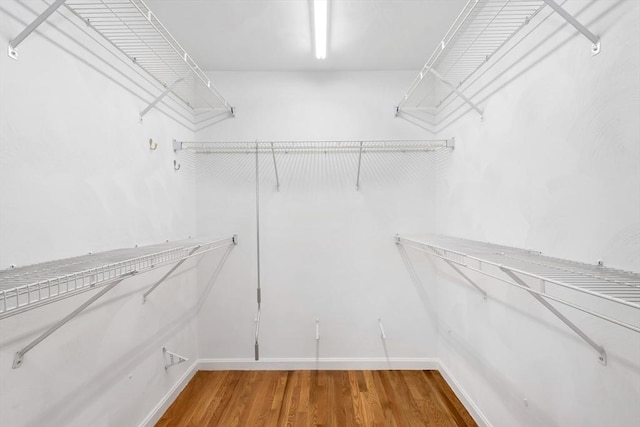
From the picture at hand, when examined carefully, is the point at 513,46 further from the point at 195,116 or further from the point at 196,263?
the point at 196,263

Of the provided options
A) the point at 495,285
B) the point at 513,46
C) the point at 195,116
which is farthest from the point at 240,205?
the point at 513,46

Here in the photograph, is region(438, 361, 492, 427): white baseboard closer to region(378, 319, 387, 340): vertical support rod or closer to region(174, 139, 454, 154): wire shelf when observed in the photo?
region(378, 319, 387, 340): vertical support rod

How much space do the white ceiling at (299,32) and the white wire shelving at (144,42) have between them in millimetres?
177

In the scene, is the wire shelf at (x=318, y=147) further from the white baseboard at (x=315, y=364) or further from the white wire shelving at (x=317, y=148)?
the white baseboard at (x=315, y=364)

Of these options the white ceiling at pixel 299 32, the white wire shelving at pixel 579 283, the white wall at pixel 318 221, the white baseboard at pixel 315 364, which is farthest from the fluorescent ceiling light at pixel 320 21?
the white baseboard at pixel 315 364

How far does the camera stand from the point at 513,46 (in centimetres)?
146

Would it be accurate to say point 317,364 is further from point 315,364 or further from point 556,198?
point 556,198

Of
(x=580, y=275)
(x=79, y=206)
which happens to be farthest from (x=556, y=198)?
(x=79, y=206)

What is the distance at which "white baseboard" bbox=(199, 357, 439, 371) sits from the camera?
246 centimetres

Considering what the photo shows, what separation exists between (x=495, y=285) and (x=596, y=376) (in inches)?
24.5

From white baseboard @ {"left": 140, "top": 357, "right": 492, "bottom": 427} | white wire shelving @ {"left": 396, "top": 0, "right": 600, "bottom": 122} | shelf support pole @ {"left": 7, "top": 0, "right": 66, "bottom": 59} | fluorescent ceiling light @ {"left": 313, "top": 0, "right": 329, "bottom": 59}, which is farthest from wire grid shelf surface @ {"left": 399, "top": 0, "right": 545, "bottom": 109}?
white baseboard @ {"left": 140, "top": 357, "right": 492, "bottom": 427}

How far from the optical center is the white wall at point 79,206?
1.03 metres

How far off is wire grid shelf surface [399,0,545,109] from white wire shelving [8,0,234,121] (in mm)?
1285

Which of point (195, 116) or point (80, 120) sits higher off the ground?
point (195, 116)
